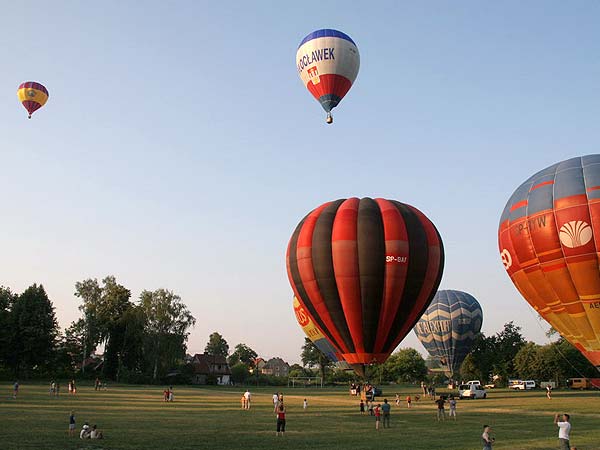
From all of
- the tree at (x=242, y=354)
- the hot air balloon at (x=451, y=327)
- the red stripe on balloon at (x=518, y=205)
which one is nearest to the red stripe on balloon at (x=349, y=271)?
the red stripe on balloon at (x=518, y=205)

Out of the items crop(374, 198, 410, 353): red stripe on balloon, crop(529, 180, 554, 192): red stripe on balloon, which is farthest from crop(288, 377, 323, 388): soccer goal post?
crop(529, 180, 554, 192): red stripe on balloon

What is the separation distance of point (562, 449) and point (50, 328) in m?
69.7

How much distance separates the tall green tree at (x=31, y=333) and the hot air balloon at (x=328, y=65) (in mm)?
52233

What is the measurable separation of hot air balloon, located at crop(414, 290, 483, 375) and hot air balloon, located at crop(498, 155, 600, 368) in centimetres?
2676

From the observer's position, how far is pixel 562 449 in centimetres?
1552

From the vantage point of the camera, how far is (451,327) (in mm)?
57656

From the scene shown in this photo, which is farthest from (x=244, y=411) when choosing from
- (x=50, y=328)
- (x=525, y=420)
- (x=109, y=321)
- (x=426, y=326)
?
(x=109, y=321)

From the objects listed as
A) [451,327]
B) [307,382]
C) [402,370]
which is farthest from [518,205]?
[402,370]

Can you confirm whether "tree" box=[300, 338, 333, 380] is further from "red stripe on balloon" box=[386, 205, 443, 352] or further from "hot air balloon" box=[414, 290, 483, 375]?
"red stripe on balloon" box=[386, 205, 443, 352]

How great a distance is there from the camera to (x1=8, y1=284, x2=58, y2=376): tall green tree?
70.6m

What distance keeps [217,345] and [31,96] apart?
398 feet

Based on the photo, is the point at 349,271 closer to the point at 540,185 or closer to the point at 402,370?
the point at 540,185

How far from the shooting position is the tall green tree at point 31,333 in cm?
7056

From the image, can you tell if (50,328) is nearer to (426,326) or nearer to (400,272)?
(426,326)
